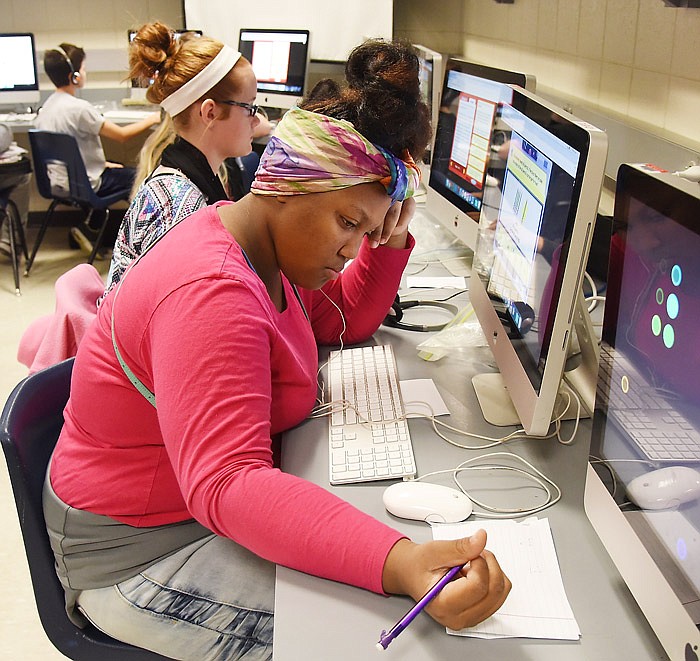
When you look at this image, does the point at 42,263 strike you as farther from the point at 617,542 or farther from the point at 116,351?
the point at 617,542

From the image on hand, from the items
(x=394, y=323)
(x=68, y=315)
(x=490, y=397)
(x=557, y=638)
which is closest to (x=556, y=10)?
(x=394, y=323)

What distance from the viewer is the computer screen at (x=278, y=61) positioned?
4258 mm

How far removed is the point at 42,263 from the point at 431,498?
13.1 feet

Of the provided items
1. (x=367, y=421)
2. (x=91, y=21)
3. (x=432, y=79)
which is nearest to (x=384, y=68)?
(x=367, y=421)

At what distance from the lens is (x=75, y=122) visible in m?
4.09

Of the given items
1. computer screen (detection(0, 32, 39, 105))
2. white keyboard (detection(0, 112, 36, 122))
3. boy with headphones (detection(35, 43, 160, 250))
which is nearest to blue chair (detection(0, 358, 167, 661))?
boy with headphones (detection(35, 43, 160, 250))

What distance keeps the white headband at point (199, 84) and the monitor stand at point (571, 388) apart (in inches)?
43.6

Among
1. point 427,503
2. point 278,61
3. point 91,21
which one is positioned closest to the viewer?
point 427,503

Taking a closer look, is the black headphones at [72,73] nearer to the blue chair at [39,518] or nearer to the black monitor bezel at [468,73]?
the black monitor bezel at [468,73]

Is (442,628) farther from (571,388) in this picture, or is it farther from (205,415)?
(571,388)

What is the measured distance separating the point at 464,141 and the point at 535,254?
0.93m

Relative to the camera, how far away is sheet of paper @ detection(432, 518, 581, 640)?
842 mm

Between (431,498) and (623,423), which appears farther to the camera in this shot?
(431,498)

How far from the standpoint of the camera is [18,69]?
464 centimetres
